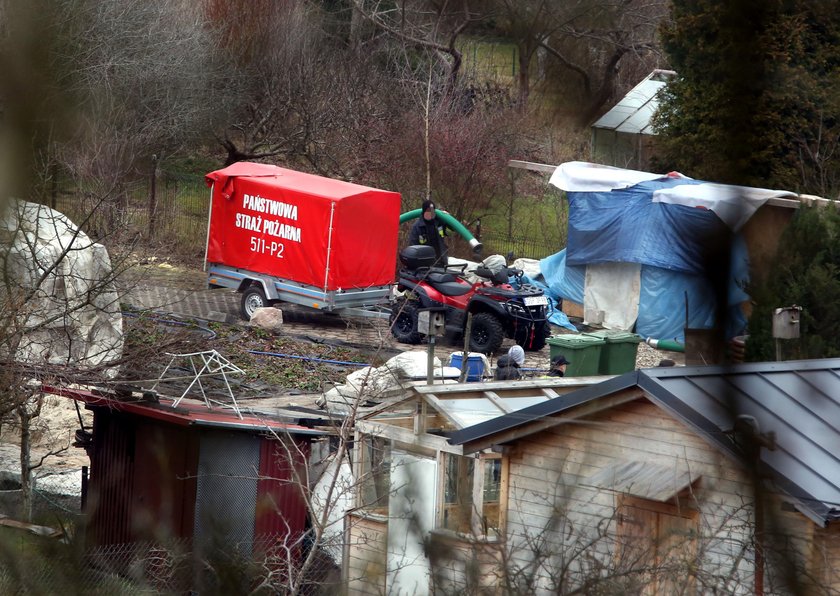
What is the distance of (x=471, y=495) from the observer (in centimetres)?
520

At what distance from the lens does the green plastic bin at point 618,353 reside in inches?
465

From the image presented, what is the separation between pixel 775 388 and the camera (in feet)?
3.54

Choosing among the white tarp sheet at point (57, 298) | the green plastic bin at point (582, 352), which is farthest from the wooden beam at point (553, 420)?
the green plastic bin at point (582, 352)

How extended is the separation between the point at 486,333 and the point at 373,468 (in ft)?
21.0

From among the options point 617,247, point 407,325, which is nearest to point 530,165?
point 407,325

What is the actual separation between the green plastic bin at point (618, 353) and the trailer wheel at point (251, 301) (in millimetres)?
5378

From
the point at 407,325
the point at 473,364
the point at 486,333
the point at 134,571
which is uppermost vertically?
the point at 407,325

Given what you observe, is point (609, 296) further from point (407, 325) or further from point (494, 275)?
point (407, 325)

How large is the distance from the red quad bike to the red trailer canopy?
2.02ft

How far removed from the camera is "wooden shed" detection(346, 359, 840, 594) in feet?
3.19

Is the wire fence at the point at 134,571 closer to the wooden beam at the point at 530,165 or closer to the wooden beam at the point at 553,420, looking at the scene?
the wooden beam at the point at 553,420

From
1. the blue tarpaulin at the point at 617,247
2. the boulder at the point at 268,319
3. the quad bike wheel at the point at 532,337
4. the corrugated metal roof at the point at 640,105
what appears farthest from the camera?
the boulder at the point at 268,319

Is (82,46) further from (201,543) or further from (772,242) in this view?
(201,543)

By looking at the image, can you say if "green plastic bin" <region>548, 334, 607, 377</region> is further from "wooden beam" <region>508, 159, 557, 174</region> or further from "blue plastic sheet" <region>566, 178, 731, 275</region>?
"wooden beam" <region>508, 159, 557, 174</region>
